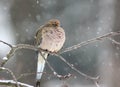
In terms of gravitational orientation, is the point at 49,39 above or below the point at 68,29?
above

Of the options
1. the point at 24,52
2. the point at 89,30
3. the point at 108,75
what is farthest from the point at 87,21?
the point at 108,75

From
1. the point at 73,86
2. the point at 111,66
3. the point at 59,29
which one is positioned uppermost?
the point at 59,29

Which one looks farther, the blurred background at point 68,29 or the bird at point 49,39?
the blurred background at point 68,29

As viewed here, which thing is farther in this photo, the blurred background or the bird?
the blurred background

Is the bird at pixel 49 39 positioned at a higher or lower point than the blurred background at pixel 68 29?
higher

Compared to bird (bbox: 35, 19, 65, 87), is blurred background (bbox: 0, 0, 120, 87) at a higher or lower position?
lower

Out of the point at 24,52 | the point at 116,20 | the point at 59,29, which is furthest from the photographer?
the point at 24,52

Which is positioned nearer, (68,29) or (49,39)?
(49,39)

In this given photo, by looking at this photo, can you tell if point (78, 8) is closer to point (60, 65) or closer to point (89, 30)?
point (89, 30)
